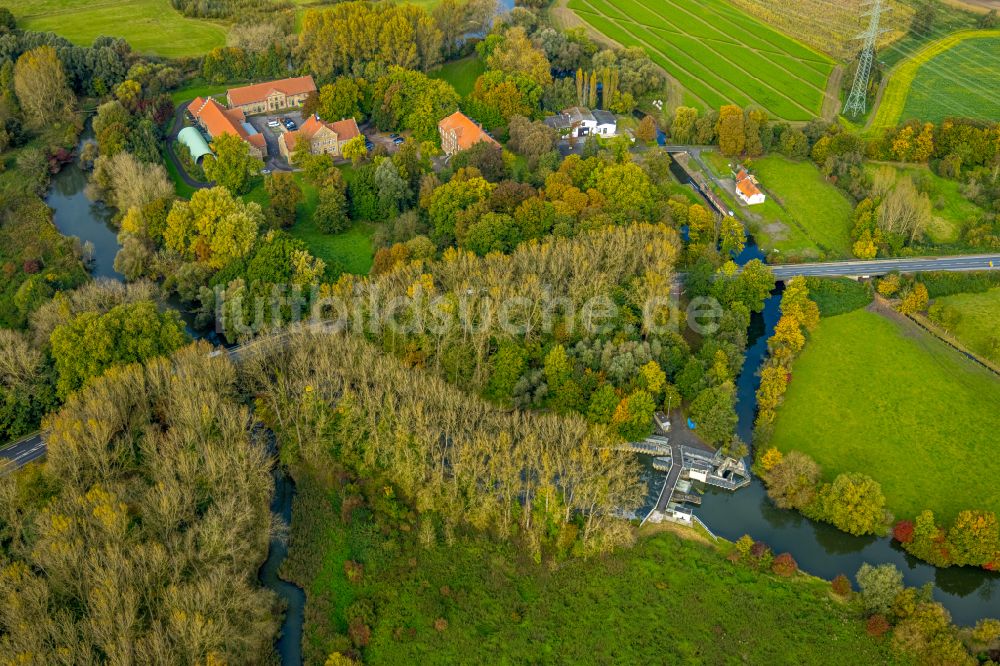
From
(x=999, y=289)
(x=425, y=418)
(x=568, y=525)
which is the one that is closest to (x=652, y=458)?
(x=568, y=525)

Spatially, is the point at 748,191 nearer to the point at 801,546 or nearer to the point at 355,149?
the point at 355,149

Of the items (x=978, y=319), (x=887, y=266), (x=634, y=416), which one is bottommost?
(x=978, y=319)

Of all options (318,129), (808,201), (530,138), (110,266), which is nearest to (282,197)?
(318,129)

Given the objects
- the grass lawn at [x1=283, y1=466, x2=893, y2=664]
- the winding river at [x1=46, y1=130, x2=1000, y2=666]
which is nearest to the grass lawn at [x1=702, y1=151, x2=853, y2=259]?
the winding river at [x1=46, y1=130, x2=1000, y2=666]

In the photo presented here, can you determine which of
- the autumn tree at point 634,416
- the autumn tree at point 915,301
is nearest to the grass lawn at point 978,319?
the autumn tree at point 915,301

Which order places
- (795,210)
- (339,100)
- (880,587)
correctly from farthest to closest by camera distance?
(339,100) < (795,210) < (880,587)

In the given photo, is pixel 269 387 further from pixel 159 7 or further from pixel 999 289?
Answer: pixel 159 7

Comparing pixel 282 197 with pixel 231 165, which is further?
pixel 231 165
